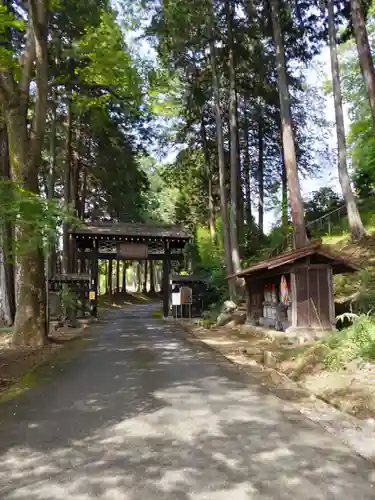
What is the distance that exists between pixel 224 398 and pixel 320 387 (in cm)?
181

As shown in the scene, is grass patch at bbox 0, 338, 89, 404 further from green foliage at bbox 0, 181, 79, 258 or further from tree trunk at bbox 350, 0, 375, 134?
tree trunk at bbox 350, 0, 375, 134

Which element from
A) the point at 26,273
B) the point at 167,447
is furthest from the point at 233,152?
the point at 167,447

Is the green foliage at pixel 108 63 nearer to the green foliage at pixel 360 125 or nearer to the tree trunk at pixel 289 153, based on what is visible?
the tree trunk at pixel 289 153

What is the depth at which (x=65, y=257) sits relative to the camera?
23.2 m

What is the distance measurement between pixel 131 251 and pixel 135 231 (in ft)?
4.05

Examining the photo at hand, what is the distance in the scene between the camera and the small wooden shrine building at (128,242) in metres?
22.5


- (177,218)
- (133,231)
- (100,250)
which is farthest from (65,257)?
(177,218)

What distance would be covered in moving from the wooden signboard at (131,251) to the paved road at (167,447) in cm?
1602

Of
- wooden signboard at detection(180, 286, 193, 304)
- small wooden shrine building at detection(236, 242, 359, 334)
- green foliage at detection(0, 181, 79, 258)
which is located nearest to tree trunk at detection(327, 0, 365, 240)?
small wooden shrine building at detection(236, 242, 359, 334)

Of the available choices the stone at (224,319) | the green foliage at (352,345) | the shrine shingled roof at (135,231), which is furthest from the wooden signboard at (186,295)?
the green foliage at (352,345)

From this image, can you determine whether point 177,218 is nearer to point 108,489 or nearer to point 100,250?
point 100,250

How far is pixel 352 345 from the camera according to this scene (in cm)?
799

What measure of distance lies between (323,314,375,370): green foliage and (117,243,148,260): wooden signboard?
16032mm

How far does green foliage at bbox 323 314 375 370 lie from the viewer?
24.6 feet
